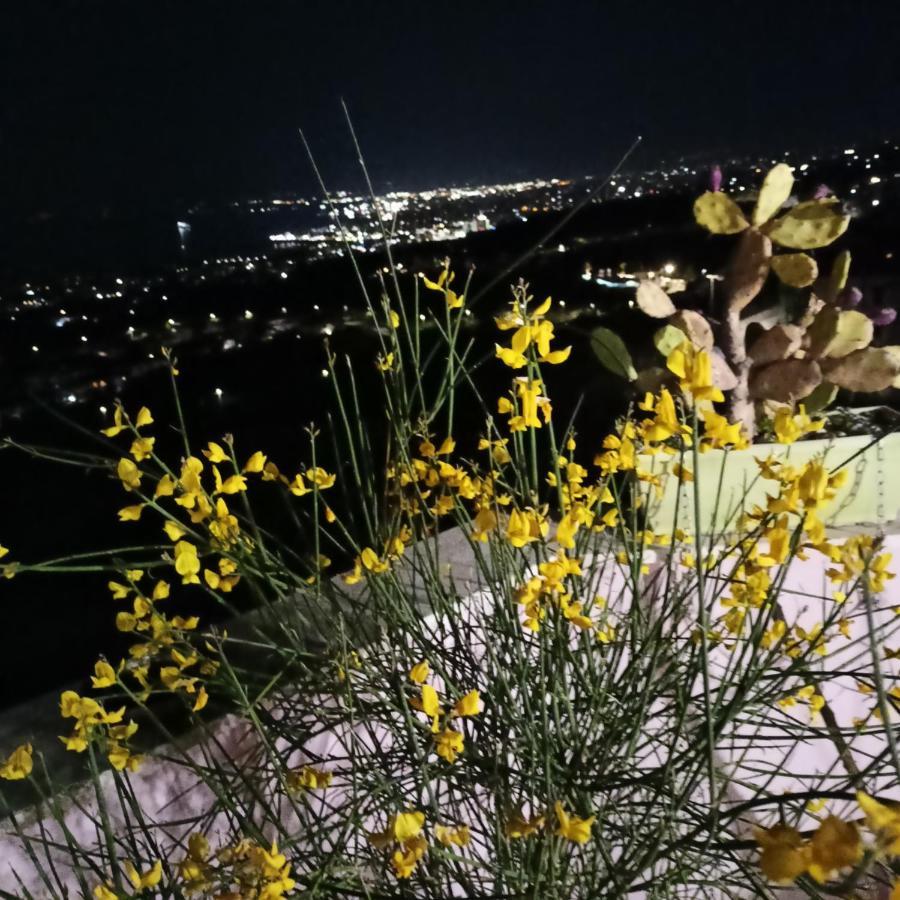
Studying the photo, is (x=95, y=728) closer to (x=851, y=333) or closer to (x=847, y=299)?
(x=851, y=333)

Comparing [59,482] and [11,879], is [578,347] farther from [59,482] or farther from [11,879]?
[11,879]

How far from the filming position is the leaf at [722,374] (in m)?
1.27

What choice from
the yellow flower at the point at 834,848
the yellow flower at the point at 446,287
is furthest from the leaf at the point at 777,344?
the yellow flower at the point at 834,848

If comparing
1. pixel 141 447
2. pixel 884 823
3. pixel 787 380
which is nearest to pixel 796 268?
pixel 787 380

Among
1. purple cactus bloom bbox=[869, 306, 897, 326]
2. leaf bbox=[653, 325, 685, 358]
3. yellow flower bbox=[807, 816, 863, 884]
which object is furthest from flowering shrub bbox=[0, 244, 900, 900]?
purple cactus bloom bbox=[869, 306, 897, 326]

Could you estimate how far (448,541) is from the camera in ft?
3.72

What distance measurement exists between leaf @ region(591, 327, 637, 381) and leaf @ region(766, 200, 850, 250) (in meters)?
0.31

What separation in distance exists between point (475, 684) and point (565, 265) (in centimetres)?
595

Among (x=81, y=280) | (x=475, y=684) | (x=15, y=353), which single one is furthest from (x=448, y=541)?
(x=81, y=280)

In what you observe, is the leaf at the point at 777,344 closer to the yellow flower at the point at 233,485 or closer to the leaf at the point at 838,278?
the leaf at the point at 838,278

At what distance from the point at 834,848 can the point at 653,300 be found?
1180 millimetres

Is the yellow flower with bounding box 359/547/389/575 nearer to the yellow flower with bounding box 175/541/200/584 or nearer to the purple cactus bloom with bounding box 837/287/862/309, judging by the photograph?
the yellow flower with bounding box 175/541/200/584

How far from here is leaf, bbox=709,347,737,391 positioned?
127 centimetres

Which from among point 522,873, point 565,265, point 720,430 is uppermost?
point 720,430
